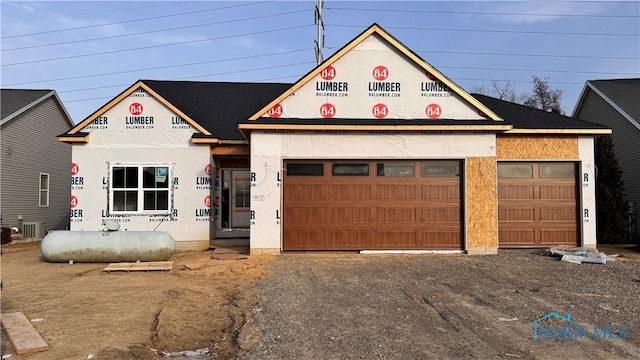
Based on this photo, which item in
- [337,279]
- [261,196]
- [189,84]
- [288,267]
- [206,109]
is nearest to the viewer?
[337,279]

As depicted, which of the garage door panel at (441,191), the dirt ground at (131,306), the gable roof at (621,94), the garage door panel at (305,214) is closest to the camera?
the dirt ground at (131,306)

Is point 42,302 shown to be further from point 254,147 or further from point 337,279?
point 254,147

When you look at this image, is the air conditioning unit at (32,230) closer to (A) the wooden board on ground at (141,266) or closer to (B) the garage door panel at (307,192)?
(A) the wooden board on ground at (141,266)

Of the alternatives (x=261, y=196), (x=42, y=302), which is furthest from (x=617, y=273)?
(x=42, y=302)

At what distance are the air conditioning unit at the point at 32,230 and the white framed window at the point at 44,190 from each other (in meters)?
1.98

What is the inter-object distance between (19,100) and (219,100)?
415 inches

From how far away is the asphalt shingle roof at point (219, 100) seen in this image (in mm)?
16016

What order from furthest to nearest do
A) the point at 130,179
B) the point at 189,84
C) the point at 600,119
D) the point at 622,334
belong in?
the point at 600,119
the point at 189,84
the point at 130,179
the point at 622,334

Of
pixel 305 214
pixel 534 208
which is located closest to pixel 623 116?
pixel 534 208

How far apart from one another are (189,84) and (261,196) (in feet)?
28.7

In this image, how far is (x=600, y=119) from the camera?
904 inches

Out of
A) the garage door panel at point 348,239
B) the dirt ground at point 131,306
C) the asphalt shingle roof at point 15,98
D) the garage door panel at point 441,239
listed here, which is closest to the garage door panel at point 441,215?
the garage door panel at point 441,239

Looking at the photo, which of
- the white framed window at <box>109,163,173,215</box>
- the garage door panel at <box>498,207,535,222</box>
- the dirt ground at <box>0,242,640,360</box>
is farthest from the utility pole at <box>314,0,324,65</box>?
the dirt ground at <box>0,242,640,360</box>

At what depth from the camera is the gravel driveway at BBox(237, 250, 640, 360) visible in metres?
5.42
